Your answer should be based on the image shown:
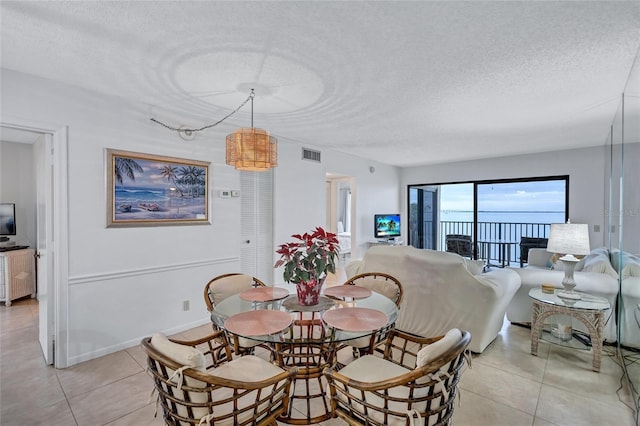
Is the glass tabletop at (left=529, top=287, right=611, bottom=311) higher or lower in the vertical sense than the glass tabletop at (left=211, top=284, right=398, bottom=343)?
lower

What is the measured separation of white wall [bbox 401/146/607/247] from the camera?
5.20 m

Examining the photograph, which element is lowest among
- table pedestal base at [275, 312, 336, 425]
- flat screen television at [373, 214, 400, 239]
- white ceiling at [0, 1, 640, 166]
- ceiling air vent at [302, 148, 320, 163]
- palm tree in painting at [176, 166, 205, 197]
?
table pedestal base at [275, 312, 336, 425]

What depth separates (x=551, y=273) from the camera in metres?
3.38

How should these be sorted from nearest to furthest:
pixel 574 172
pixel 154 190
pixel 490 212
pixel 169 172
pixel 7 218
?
1. pixel 154 190
2. pixel 169 172
3. pixel 7 218
4. pixel 574 172
5. pixel 490 212

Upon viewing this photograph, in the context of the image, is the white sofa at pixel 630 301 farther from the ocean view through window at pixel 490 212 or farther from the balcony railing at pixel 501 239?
the balcony railing at pixel 501 239

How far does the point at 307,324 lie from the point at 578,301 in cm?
262

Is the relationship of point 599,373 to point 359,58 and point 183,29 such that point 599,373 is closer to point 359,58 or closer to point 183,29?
point 359,58

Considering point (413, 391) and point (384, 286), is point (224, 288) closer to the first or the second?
point (384, 286)

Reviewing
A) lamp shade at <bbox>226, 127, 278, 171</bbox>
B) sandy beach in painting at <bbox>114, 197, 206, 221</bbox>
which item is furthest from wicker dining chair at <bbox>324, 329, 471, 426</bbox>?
sandy beach in painting at <bbox>114, 197, 206, 221</bbox>

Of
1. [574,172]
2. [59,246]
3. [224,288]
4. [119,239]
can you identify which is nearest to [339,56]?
[224,288]

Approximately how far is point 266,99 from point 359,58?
45.4 inches

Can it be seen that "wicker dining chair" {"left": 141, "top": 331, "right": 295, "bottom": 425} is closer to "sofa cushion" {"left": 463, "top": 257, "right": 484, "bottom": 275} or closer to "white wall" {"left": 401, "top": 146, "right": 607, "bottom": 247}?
"sofa cushion" {"left": 463, "top": 257, "right": 484, "bottom": 275}

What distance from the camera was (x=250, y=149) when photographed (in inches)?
94.6

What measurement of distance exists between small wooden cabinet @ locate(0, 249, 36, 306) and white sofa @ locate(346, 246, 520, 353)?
5.03m
